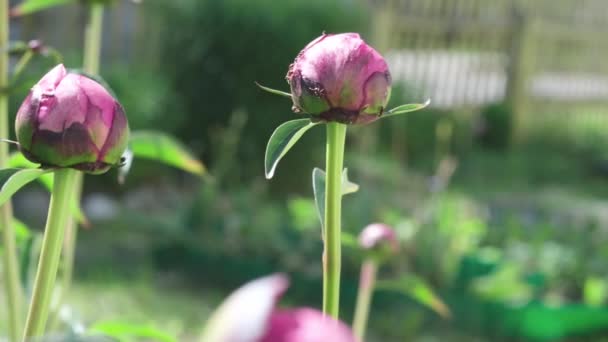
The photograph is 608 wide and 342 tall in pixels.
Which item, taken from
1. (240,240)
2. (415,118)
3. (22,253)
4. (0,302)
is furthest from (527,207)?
(22,253)

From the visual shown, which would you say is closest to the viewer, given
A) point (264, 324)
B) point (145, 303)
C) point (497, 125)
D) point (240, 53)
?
point (264, 324)

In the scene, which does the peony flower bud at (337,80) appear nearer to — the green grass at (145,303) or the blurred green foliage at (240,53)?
the green grass at (145,303)

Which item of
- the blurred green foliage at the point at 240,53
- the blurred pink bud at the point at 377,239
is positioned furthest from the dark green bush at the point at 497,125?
the blurred pink bud at the point at 377,239

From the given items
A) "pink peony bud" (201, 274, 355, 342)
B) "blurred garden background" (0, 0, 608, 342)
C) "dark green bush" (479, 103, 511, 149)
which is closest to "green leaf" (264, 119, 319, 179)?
"pink peony bud" (201, 274, 355, 342)

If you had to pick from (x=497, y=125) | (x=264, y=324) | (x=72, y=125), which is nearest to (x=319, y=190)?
(x=72, y=125)

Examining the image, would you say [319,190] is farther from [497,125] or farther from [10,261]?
[497,125]

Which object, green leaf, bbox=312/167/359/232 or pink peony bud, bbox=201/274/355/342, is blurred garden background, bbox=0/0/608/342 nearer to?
green leaf, bbox=312/167/359/232
